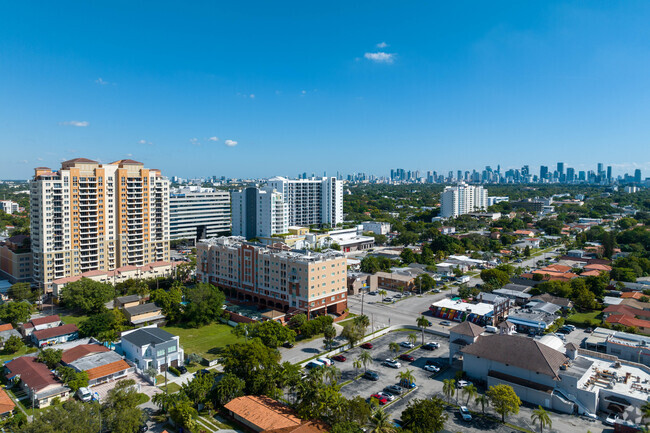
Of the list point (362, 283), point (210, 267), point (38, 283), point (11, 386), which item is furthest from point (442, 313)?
point (38, 283)

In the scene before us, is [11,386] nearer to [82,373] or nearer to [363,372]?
[82,373]

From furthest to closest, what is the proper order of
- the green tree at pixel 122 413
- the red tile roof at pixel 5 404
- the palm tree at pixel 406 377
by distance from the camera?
the palm tree at pixel 406 377 < the red tile roof at pixel 5 404 < the green tree at pixel 122 413

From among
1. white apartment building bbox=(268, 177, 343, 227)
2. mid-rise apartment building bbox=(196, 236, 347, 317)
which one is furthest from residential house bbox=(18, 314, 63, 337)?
white apartment building bbox=(268, 177, 343, 227)

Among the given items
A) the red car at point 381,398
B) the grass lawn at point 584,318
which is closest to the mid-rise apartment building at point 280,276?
the red car at point 381,398

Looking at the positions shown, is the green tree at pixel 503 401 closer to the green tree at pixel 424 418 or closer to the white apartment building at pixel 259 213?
the green tree at pixel 424 418

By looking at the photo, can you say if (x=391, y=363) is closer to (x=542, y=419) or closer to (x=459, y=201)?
(x=542, y=419)

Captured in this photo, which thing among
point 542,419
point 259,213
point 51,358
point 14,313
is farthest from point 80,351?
point 259,213
